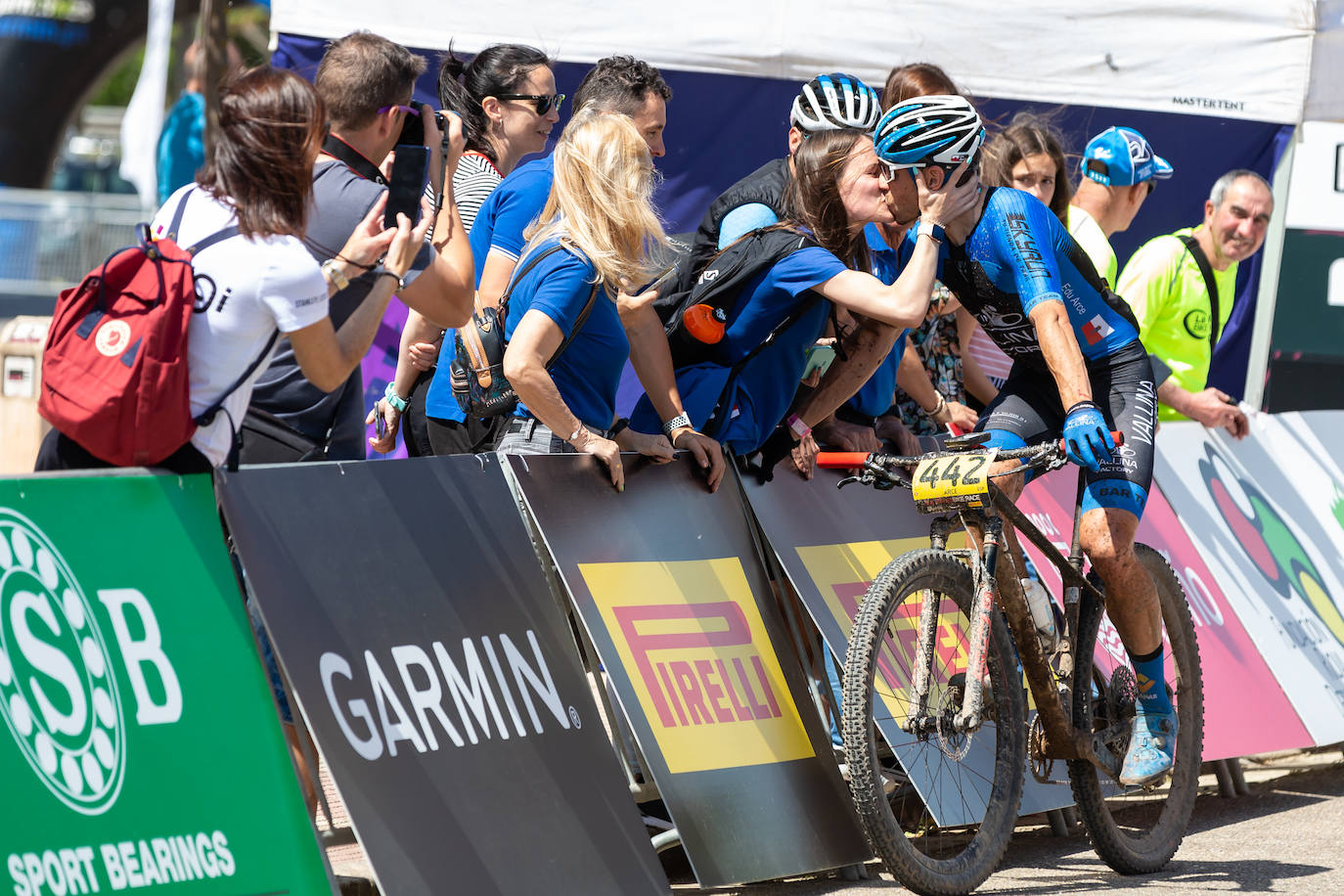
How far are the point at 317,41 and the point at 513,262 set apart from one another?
8.31ft

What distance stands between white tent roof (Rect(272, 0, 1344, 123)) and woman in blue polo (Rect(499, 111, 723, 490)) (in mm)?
2738

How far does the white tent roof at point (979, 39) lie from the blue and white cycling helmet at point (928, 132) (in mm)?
3277

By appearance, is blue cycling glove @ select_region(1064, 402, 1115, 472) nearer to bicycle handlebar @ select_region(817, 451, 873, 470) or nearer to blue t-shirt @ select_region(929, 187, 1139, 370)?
blue t-shirt @ select_region(929, 187, 1139, 370)

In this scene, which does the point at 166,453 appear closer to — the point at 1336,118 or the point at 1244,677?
the point at 1244,677

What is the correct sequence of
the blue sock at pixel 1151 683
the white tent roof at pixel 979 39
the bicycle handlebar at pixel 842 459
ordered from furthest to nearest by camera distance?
the white tent roof at pixel 979 39 < the blue sock at pixel 1151 683 < the bicycle handlebar at pixel 842 459

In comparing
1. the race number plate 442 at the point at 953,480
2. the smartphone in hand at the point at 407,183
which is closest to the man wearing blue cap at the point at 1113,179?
the race number plate 442 at the point at 953,480

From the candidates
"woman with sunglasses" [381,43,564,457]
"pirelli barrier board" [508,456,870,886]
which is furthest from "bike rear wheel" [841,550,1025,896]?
"woman with sunglasses" [381,43,564,457]

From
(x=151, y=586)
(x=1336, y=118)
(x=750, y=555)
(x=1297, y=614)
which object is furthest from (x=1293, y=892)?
(x=1336, y=118)

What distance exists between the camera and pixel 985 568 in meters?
4.52

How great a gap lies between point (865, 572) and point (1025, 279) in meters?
1.16

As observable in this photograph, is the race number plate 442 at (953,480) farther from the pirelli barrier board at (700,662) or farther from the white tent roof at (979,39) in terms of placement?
the white tent roof at (979,39)

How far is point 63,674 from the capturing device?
321cm

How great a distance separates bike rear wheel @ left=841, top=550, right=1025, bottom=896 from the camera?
4.15m

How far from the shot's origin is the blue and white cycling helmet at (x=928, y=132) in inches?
176
